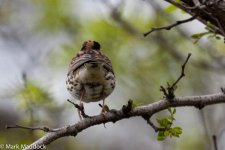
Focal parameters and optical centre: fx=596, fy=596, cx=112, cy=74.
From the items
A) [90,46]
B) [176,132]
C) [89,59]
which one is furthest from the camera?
[90,46]

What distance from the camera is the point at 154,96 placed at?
902 centimetres

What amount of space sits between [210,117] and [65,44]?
10.1ft

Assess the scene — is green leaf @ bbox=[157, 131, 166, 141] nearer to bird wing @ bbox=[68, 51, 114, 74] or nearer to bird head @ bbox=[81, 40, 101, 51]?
bird wing @ bbox=[68, 51, 114, 74]

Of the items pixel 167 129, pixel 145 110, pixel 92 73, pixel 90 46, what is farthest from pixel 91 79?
pixel 145 110

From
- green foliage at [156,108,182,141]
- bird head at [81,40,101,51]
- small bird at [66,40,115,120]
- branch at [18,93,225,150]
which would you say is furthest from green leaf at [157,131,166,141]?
bird head at [81,40,101,51]

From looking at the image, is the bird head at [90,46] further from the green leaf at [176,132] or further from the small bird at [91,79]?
the green leaf at [176,132]

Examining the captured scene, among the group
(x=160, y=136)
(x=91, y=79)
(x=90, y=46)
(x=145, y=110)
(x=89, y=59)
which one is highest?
(x=90, y=46)

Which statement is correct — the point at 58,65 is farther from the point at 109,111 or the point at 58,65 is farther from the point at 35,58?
the point at 109,111

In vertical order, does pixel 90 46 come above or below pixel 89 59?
above

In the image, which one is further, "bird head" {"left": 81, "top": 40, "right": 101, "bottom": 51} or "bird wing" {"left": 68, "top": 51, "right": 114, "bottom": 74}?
"bird head" {"left": 81, "top": 40, "right": 101, "bottom": 51}

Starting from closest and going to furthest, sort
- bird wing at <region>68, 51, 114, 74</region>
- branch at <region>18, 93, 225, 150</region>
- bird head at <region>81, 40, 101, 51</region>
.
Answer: branch at <region>18, 93, 225, 150</region> < bird wing at <region>68, 51, 114, 74</region> < bird head at <region>81, 40, 101, 51</region>

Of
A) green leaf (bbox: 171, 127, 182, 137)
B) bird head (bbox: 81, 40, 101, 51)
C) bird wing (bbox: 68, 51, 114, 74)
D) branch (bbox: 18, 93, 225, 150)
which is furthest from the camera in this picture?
bird head (bbox: 81, 40, 101, 51)

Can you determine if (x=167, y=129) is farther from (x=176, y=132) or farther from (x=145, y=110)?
(x=145, y=110)

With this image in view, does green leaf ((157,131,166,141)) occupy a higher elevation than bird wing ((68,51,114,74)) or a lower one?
lower
